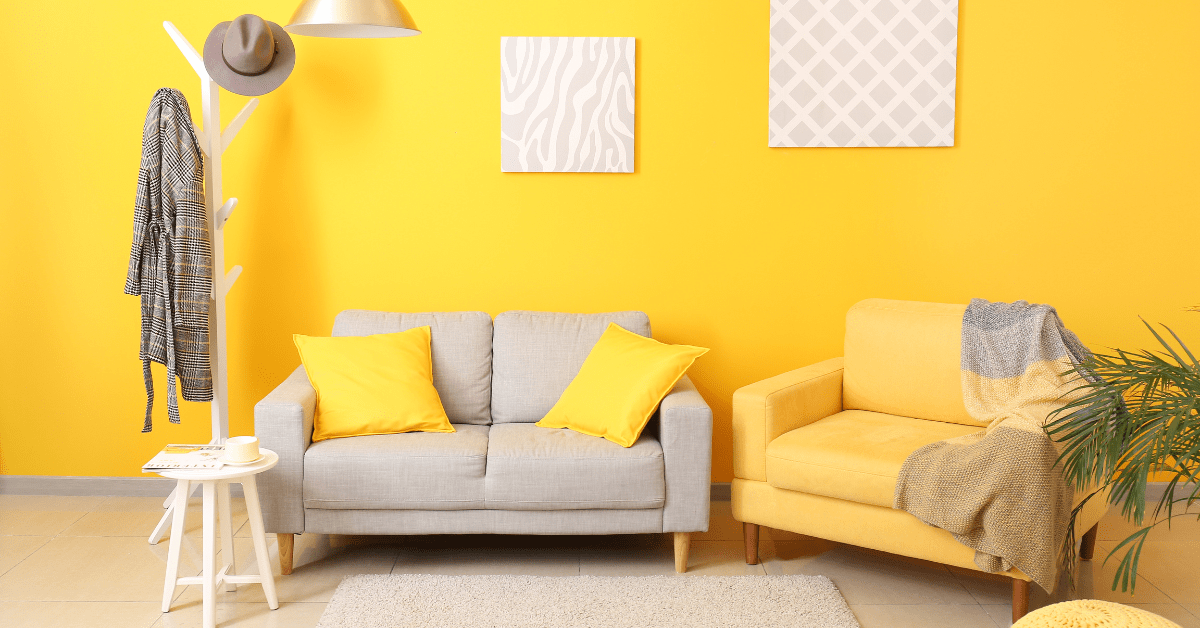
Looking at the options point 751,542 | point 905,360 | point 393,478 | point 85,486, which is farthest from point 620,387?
point 85,486

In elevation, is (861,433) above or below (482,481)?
above

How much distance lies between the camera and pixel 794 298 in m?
3.76

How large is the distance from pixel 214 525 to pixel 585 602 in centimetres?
115

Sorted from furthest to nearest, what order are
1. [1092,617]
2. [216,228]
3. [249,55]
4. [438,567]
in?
[216,228] < [249,55] < [438,567] < [1092,617]

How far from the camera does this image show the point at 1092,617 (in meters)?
1.80

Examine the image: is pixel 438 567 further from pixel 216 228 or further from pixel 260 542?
pixel 216 228

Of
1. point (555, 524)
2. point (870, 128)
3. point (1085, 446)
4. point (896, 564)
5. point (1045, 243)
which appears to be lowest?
point (896, 564)

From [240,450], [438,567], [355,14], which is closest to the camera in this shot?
[240,450]

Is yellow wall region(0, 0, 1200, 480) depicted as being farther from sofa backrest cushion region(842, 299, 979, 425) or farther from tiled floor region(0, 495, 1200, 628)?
tiled floor region(0, 495, 1200, 628)

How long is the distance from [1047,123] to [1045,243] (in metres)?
0.50

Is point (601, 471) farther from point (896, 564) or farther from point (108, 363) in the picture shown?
point (108, 363)

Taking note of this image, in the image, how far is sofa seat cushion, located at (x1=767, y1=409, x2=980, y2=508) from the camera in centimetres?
274

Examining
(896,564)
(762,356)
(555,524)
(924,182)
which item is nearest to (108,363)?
(555,524)

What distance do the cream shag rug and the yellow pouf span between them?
0.82m
